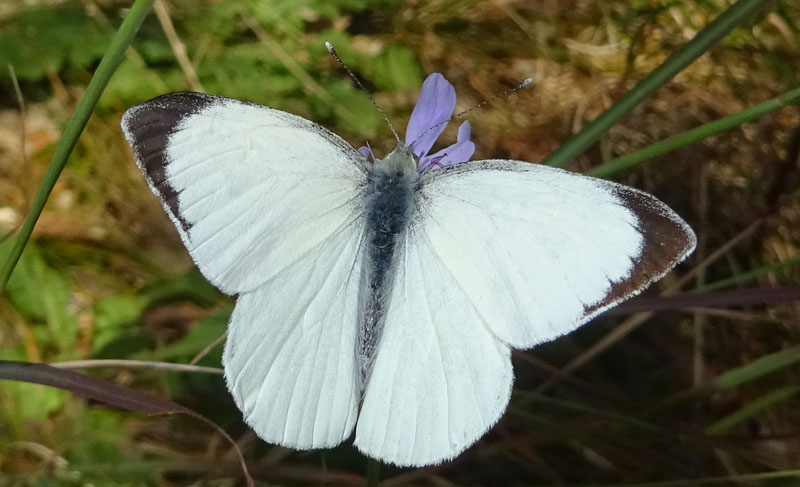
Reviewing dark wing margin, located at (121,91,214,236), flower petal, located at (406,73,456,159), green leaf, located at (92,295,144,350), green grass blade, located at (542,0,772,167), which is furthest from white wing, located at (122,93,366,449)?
green leaf, located at (92,295,144,350)

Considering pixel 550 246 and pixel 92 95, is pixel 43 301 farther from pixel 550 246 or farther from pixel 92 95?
pixel 550 246

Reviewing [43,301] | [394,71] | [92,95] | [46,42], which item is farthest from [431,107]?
[46,42]

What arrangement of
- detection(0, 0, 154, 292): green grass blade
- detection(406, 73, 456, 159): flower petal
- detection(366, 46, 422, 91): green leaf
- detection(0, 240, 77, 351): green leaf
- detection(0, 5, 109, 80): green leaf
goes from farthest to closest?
detection(366, 46, 422, 91): green leaf → detection(0, 5, 109, 80): green leaf → detection(0, 240, 77, 351): green leaf → detection(406, 73, 456, 159): flower petal → detection(0, 0, 154, 292): green grass blade

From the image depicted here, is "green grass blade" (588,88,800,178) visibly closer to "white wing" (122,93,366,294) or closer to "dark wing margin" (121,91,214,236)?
"white wing" (122,93,366,294)

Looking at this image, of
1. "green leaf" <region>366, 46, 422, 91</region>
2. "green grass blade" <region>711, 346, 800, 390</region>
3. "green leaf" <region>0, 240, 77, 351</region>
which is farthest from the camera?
"green leaf" <region>366, 46, 422, 91</region>

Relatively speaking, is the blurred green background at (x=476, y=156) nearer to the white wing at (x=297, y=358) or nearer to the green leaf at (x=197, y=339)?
the green leaf at (x=197, y=339)

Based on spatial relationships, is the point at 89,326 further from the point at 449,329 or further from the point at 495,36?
the point at 495,36
